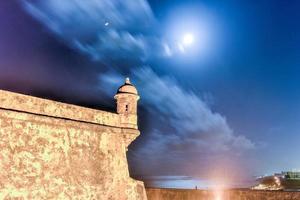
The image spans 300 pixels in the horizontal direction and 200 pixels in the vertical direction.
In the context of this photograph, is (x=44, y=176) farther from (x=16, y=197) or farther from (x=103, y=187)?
(x=103, y=187)

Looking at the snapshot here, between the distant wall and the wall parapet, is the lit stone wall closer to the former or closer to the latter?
the wall parapet

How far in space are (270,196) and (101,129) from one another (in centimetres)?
663

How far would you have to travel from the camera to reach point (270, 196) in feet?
36.8

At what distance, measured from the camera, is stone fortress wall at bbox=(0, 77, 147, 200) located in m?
8.99

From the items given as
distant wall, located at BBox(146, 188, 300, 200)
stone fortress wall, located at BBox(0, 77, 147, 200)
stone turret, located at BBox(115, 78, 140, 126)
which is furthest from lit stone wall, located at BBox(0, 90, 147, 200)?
distant wall, located at BBox(146, 188, 300, 200)

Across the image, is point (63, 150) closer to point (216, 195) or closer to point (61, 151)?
point (61, 151)

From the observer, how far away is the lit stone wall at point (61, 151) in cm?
898

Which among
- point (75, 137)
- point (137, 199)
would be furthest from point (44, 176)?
point (137, 199)

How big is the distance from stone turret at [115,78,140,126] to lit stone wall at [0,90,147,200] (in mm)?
224

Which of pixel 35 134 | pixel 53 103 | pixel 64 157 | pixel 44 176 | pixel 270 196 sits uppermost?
pixel 53 103

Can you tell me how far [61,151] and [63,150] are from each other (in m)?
0.09

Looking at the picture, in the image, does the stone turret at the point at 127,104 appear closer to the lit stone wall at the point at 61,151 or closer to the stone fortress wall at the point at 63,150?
the stone fortress wall at the point at 63,150

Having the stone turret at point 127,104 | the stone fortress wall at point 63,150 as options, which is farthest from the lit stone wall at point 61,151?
the stone turret at point 127,104

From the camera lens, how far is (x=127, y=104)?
12969 millimetres
